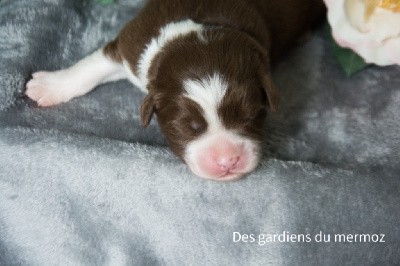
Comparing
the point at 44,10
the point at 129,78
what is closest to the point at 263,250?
the point at 129,78

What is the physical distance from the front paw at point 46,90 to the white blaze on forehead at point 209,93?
0.74 metres

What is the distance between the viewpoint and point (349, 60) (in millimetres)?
2477

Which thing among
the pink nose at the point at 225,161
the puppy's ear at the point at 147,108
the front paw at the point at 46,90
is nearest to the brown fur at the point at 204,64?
the puppy's ear at the point at 147,108

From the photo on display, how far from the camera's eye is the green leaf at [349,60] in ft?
8.09

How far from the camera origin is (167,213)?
1995 mm

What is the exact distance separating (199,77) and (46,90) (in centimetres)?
80

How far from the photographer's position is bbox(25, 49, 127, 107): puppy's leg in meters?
2.34

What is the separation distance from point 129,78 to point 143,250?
79 centimetres

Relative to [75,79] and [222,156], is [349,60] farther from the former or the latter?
[75,79]

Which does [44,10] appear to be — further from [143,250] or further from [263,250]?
[263,250]

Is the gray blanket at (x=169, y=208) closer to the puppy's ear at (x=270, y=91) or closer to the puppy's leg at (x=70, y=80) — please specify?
the puppy's leg at (x=70, y=80)

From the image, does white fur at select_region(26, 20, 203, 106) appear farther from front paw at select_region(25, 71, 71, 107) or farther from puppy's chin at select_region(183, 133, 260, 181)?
puppy's chin at select_region(183, 133, 260, 181)

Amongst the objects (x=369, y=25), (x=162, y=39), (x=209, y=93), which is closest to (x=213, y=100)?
(x=209, y=93)

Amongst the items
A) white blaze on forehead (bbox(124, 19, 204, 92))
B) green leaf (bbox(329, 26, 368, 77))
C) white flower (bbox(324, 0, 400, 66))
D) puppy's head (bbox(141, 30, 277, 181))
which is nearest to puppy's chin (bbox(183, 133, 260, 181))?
puppy's head (bbox(141, 30, 277, 181))
